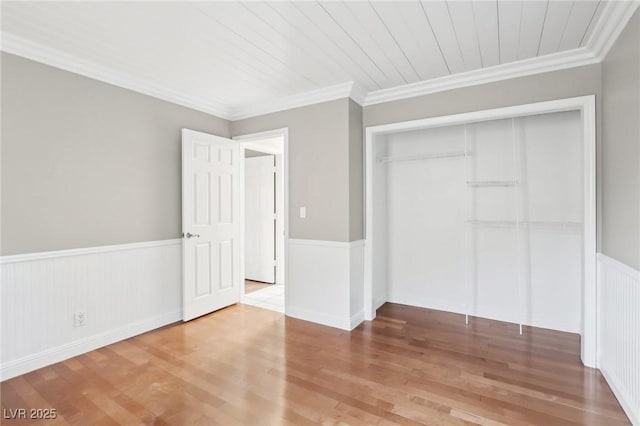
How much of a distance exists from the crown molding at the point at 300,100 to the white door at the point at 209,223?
429 millimetres

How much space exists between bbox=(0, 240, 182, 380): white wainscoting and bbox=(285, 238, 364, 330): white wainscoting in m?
1.33

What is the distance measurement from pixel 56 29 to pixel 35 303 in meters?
2.13

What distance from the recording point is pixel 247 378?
2387mm

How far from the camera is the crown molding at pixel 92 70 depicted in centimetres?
239

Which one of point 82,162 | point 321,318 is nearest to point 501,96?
point 321,318

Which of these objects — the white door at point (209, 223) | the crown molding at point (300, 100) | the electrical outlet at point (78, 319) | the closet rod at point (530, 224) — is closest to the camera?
the electrical outlet at point (78, 319)

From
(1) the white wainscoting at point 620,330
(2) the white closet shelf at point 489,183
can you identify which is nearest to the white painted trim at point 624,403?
(1) the white wainscoting at point 620,330

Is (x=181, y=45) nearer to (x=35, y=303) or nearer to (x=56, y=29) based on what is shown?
(x=56, y=29)

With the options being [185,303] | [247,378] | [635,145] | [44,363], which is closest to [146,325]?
[185,303]

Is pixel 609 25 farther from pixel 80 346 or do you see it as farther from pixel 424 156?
pixel 80 346

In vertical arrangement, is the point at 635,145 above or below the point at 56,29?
below

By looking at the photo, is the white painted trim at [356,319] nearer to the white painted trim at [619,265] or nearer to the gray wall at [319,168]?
the gray wall at [319,168]

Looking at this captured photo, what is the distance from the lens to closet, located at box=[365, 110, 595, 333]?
10.5 feet

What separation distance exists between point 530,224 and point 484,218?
448 millimetres
